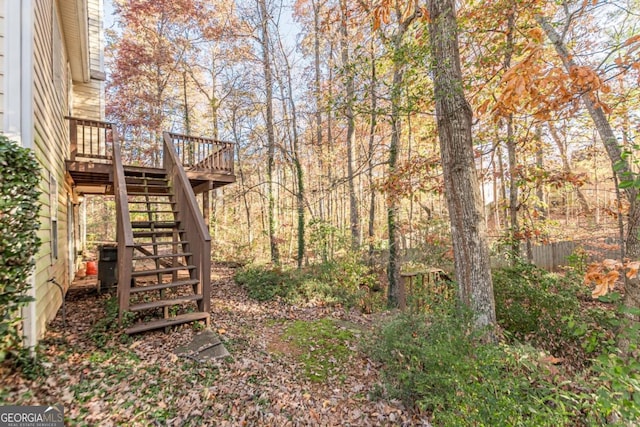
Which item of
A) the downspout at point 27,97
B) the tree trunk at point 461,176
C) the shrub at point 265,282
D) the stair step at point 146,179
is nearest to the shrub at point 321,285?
the shrub at point 265,282

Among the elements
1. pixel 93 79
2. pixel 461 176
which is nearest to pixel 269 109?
pixel 93 79

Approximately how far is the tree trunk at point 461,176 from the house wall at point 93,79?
9.84m

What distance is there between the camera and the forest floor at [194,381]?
2.76 meters

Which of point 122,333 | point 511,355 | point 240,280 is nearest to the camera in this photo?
point 511,355

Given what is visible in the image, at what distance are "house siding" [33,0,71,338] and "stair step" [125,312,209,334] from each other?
3.41 feet

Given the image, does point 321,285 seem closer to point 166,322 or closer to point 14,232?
point 166,322

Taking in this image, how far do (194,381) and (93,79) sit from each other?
33.0ft

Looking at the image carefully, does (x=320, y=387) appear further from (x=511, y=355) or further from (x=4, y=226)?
(x=4, y=226)

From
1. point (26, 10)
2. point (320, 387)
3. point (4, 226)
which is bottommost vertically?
point (320, 387)

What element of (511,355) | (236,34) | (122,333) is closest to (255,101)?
(236,34)

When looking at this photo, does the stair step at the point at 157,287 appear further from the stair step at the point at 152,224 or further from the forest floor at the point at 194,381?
the stair step at the point at 152,224

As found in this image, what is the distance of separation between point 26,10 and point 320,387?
5.59 m

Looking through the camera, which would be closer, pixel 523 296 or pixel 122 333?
pixel 122 333

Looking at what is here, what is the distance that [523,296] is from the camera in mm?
4758
